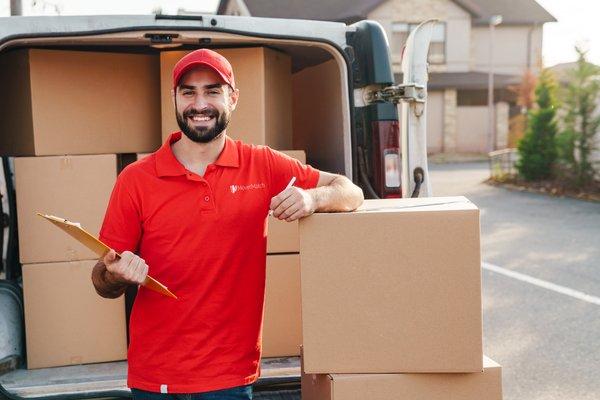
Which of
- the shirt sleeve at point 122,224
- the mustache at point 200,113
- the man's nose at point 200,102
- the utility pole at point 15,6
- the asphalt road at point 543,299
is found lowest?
the asphalt road at point 543,299

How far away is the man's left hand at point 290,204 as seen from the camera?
2.43m

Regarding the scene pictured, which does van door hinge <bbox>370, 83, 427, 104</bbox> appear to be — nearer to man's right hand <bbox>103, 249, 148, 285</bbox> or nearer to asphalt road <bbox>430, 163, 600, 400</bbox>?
man's right hand <bbox>103, 249, 148, 285</bbox>

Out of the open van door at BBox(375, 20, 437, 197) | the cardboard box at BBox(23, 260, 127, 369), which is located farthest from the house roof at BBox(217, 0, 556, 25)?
the cardboard box at BBox(23, 260, 127, 369)

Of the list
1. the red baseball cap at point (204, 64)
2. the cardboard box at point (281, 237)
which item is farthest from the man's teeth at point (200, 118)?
the cardboard box at point (281, 237)

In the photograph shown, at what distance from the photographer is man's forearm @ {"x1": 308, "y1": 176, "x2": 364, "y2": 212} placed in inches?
99.9

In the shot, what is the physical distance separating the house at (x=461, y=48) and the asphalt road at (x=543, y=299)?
17.4 m

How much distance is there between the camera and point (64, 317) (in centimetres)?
362

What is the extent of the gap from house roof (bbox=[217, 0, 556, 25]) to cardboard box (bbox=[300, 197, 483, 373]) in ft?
96.1

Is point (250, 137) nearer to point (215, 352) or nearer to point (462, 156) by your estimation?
point (215, 352)

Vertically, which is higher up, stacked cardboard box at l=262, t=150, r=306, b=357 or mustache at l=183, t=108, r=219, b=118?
mustache at l=183, t=108, r=219, b=118

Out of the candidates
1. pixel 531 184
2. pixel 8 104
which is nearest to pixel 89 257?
pixel 8 104

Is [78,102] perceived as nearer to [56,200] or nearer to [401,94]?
[56,200]

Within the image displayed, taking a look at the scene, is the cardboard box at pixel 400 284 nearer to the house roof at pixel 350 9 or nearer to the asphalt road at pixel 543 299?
the asphalt road at pixel 543 299

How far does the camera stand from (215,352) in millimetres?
2531
